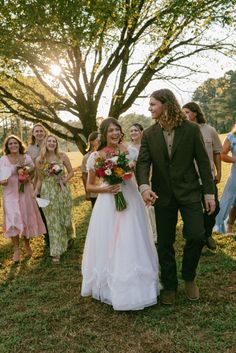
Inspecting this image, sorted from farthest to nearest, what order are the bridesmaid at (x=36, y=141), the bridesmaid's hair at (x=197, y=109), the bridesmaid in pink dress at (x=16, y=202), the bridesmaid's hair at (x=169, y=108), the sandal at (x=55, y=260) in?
the bridesmaid at (x=36, y=141) → the bridesmaid in pink dress at (x=16, y=202) → the sandal at (x=55, y=260) → the bridesmaid's hair at (x=197, y=109) → the bridesmaid's hair at (x=169, y=108)

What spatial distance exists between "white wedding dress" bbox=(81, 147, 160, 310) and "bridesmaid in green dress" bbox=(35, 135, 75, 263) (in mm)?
2475

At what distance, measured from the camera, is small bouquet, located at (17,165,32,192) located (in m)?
7.58

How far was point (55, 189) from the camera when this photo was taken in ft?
25.6

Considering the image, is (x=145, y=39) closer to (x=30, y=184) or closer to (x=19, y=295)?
(x=30, y=184)

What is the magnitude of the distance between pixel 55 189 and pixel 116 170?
3.15 m

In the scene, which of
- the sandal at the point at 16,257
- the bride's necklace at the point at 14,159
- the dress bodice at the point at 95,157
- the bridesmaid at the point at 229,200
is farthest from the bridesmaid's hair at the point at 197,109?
the sandal at the point at 16,257

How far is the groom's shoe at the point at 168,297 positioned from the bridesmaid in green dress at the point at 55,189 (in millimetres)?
3110

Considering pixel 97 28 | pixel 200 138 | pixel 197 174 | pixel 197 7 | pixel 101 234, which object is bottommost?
pixel 101 234

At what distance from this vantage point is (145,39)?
52.4ft

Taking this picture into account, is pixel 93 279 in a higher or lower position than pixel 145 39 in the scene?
lower

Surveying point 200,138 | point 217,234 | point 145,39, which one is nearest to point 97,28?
point 145,39

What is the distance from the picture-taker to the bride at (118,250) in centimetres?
467

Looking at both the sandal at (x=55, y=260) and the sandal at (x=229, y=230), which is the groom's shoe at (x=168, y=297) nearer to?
the sandal at (x=55, y=260)

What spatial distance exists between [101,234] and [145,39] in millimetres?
12661
